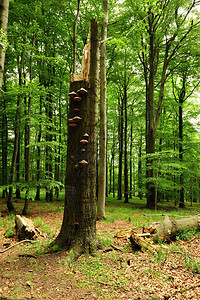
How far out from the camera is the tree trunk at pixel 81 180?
12.5 ft

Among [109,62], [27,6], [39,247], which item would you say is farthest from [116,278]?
[109,62]

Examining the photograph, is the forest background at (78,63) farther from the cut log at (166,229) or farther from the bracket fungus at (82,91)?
the bracket fungus at (82,91)

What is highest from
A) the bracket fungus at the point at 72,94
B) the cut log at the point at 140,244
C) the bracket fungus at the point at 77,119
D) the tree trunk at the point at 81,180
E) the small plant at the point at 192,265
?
the bracket fungus at the point at 72,94

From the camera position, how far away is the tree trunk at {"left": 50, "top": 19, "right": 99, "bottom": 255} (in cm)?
380

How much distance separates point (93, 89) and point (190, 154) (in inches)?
612

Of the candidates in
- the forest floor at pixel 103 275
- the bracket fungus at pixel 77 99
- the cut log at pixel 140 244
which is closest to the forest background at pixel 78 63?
the bracket fungus at pixel 77 99

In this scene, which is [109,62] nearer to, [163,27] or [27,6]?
[163,27]

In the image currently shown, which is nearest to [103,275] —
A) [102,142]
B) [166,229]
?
[166,229]

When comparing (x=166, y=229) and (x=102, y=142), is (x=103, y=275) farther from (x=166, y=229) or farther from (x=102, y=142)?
(x=102, y=142)

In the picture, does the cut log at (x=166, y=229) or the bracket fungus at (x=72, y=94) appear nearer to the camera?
the bracket fungus at (x=72, y=94)

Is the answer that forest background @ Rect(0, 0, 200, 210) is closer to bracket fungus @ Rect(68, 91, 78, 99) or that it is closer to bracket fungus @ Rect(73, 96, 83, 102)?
bracket fungus @ Rect(68, 91, 78, 99)

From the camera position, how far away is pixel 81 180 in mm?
3871

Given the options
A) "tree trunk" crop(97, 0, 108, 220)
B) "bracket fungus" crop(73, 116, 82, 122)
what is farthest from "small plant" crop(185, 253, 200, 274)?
"tree trunk" crop(97, 0, 108, 220)

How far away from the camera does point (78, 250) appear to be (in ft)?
11.9
